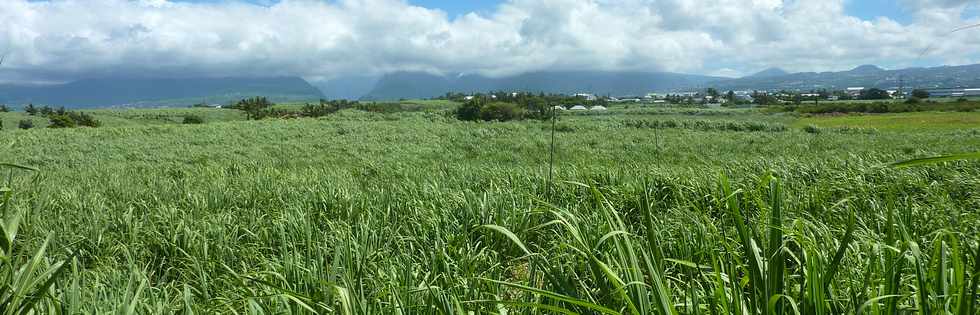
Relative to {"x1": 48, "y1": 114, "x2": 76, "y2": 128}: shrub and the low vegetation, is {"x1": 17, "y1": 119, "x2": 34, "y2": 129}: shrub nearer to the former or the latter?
{"x1": 48, "y1": 114, "x2": 76, "y2": 128}: shrub

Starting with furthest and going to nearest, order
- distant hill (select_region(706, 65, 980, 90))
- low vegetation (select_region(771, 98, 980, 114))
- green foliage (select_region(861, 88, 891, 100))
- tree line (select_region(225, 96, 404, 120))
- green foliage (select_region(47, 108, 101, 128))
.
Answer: green foliage (select_region(861, 88, 891, 100)) < tree line (select_region(225, 96, 404, 120)) < low vegetation (select_region(771, 98, 980, 114)) < green foliage (select_region(47, 108, 101, 128)) < distant hill (select_region(706, 65, 980, 90))

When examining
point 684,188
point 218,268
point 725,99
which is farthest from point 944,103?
point 218,268

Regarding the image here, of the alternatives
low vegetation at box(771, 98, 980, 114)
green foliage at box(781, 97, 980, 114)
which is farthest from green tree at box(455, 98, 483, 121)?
green foliage at box(781, 97, 980, 114)

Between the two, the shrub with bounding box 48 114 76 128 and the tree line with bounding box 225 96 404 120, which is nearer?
the shrub with bounding box 48 114 76 128

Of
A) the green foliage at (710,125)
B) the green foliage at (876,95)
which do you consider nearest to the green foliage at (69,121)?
the green foliage at (710,125)

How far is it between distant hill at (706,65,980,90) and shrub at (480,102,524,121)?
25817 millimetres

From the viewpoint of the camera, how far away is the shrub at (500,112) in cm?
4644

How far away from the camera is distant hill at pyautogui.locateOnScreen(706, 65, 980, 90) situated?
24.3 metres

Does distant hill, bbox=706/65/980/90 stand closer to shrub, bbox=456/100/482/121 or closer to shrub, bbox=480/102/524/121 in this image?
shrub, bbox=480/102/524/121

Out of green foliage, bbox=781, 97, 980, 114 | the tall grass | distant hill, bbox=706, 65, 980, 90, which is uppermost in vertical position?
distant hill, bbox=706, 65, 980, 90

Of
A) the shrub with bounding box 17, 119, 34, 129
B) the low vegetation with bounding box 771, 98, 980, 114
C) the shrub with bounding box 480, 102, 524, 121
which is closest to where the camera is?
the shrub with bounding box 480, 102, 524, 121

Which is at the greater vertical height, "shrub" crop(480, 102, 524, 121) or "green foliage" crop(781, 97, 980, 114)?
"shrub" crop(480, 102, 524, 121)

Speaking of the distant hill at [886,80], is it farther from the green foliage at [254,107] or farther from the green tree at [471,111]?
the green foliage at [254,107]

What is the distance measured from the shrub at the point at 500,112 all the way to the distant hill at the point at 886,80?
84.7 ft
